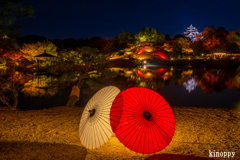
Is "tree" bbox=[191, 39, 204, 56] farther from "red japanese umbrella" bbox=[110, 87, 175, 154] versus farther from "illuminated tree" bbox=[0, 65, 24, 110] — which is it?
"red japanese umbrella" bbox=[110, 87, 175, 154]

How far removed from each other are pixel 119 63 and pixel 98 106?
24.4 metres

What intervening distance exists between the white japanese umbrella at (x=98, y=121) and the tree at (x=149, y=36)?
26.3 meters

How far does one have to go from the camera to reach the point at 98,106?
2.50 metres

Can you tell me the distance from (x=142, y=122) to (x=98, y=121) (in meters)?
0.61

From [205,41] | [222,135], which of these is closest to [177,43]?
[205,41]

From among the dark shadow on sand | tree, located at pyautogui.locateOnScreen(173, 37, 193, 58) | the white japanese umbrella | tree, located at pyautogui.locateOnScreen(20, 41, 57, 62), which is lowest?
the dark shadow on sand

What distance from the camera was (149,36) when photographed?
2767 centimetres

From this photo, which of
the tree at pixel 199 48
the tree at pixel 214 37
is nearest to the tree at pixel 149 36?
the tree at pixel 199 48

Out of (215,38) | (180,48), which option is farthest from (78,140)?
(215,38)

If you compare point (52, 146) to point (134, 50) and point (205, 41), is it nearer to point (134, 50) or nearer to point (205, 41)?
point (134, 50)

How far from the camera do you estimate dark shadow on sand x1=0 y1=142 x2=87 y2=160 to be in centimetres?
234

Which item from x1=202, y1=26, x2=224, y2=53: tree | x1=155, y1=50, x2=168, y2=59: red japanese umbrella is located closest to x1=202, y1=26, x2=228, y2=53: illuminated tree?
x1=202, y1=26, x2=224, y2=53: tree

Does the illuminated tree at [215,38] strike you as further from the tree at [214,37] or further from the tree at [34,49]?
the tree at [34,49]

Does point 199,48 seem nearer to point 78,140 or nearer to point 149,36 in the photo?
point 149,36
